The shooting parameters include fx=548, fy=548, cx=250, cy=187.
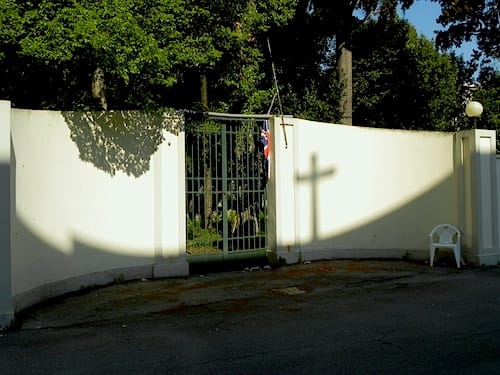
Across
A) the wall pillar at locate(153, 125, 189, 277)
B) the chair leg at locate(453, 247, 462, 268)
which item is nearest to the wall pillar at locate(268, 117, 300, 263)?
the wall pillar at locate(153, 125, 189, 277)

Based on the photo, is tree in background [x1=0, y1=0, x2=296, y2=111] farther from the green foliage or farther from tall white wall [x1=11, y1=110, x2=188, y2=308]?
the green foliage

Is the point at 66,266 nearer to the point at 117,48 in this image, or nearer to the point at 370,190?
the point at 117,48

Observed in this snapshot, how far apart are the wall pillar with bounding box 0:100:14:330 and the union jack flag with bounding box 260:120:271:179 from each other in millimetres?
4546

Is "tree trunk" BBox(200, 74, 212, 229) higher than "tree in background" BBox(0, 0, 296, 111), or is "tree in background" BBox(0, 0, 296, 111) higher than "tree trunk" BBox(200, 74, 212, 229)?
"tree in background" BBox(0, 0, 296, 111)

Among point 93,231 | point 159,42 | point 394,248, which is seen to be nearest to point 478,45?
point 394,248

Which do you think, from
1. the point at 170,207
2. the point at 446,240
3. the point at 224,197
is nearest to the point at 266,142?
the point at 224,197

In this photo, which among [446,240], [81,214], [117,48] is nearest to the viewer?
[117,48]

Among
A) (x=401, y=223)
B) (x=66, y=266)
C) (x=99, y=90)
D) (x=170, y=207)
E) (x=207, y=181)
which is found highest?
(x=99, y=90)

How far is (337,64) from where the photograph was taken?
14.6 metres

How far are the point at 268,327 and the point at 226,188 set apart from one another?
A: 3604 mm

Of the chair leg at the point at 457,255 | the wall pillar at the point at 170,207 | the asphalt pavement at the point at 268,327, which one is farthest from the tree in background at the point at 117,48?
the chair leg at the point at 457,255

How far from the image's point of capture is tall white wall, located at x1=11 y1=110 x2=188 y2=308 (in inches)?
257

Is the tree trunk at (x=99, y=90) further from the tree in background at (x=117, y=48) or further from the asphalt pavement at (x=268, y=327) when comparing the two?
the asphalt pavement at (x=268, y=327)

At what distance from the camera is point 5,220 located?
5777 millimetres
